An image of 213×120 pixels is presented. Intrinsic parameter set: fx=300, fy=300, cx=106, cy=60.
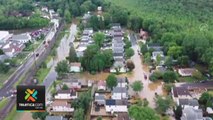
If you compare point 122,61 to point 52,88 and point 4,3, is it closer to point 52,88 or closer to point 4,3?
point 52,88

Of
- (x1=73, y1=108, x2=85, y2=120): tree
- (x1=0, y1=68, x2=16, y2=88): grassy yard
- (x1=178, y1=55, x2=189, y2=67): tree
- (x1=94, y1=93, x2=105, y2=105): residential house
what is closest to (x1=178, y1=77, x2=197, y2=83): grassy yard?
(x1=178, y1=55, x2=189, y2=67): tree

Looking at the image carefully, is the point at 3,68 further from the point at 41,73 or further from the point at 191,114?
the point at 191,114

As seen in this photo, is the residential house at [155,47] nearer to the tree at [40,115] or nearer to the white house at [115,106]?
the white house at [115,106]

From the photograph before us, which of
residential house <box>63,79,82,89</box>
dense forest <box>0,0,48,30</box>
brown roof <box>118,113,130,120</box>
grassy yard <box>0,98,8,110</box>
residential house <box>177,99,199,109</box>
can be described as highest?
dense forest <box>0,0,48,30</box>

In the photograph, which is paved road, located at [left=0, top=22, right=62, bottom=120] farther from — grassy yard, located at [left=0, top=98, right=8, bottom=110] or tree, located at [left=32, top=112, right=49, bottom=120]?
tree, located at [left=32, top=112, right=49, bottom=120]

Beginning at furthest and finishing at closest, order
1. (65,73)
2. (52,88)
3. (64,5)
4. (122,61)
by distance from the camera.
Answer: (64,5) → (122,61) → (65,73) → (52,88)

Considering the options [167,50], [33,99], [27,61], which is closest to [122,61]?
[167,50]

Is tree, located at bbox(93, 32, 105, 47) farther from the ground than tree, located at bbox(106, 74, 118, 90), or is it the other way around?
tree, located at bbox(93, 32, 105, 47)
